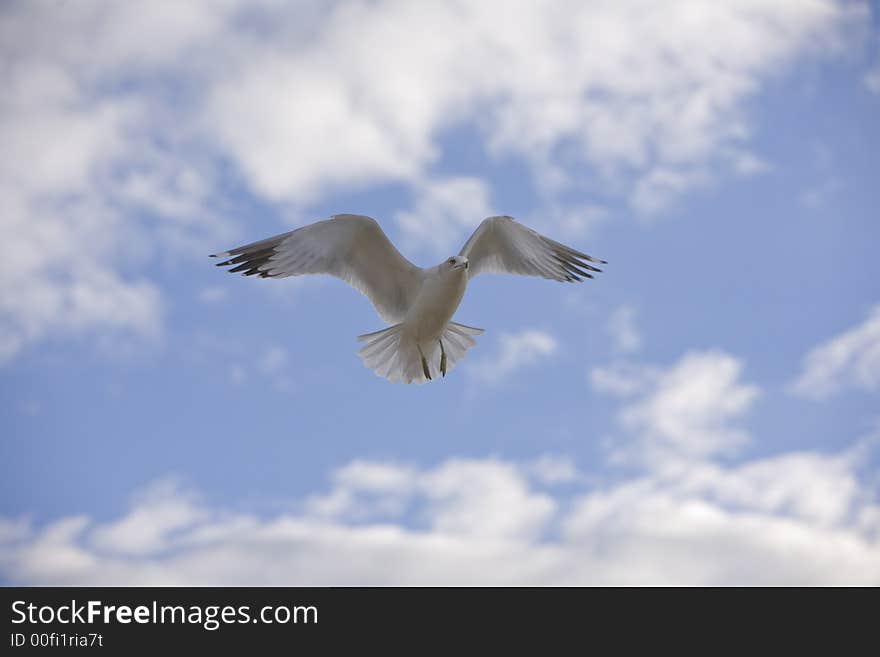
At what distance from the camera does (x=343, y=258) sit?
7.87m

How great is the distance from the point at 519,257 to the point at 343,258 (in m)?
1.45

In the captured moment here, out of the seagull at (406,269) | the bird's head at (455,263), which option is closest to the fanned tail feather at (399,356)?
the seagull at (406,269)

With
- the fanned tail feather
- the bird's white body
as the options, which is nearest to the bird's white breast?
the bird's white body

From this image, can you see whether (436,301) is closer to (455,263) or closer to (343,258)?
(455,263)

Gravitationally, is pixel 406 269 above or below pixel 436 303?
above

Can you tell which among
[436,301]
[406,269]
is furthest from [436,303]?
[406,269]

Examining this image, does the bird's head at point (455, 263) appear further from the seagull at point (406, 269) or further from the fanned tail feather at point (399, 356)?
the fanned tail feather at point (399, 356)

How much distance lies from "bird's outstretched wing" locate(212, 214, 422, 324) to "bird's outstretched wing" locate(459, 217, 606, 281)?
2.03 ft

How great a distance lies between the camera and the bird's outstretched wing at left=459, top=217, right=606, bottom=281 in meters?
8.26

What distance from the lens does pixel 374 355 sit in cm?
802

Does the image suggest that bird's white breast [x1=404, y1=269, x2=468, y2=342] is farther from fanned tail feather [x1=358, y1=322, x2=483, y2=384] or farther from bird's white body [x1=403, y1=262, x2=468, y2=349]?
fanned tail feather [x1=358, y1=322, x2=483, y2=384]
